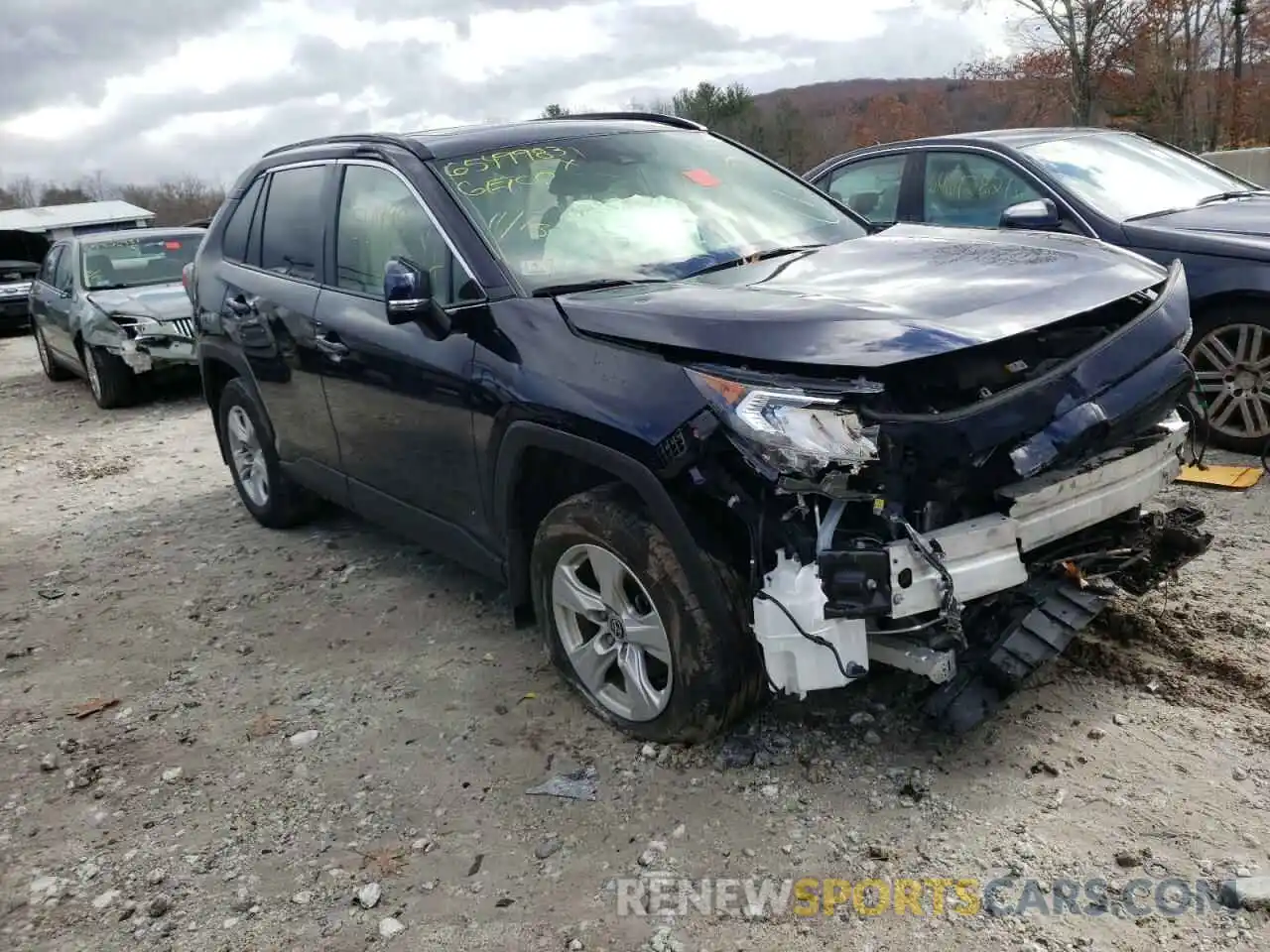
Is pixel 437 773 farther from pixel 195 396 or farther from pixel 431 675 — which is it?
pixel 195 396

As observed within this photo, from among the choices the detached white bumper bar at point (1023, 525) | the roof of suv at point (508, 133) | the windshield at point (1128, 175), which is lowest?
the detached white bumper bar at point (1023, 525)

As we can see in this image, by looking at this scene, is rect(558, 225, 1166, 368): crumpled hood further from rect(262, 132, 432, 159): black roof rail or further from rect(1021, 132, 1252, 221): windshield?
rect(1021, 132, 1252, 221): windshield

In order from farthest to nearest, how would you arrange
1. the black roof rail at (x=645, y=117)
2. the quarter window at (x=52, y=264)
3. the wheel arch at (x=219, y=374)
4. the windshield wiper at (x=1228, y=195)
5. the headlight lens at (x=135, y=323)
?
the quarter window at (x=52, y=264) → the headlight lens at (x=135, y=323) → the windshield wiper at (x=1228, y=195) → the wheel arch at (x=219, y=374) → the black roof rail at (x=645, y=117)

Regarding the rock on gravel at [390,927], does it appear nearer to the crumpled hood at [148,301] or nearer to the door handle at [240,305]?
the door handle at [240,305]

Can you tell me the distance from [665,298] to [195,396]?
871 cm

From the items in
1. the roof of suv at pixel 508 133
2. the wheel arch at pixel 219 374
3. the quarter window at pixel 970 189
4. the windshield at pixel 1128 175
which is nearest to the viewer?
the roof of suv at pixel 508 133

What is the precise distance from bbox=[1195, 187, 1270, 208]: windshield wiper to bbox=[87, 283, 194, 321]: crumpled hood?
8.29m

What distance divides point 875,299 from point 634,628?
1182 millimetres

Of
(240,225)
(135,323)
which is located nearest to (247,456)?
(240,225)

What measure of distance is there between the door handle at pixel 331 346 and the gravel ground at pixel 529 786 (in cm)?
113

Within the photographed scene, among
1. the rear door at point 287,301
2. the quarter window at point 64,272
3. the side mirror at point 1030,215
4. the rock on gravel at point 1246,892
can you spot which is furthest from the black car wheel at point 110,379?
the rock on gravel at point 1246,892

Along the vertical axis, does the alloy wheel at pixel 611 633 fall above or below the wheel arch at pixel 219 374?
below

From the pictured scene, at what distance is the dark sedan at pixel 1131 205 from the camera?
5129 mm

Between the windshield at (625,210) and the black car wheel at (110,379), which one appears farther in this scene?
the black car wheel at (110,379)
